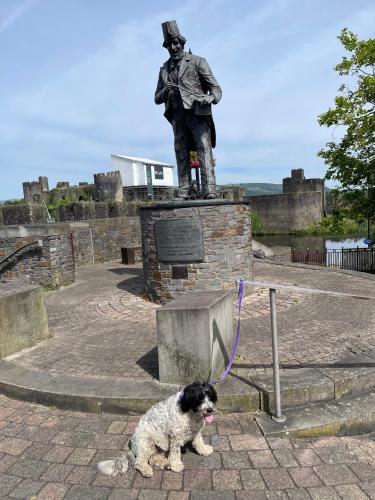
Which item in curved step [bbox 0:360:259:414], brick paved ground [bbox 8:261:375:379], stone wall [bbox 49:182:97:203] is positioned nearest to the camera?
curved step [bbox 0:360:259:414]

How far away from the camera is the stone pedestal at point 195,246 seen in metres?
6.79

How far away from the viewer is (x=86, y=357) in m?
4.68

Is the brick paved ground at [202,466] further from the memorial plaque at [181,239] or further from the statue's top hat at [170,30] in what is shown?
the statue's top hat at [170,30]

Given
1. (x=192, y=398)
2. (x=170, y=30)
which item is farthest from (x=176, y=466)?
(x=170, y=30)

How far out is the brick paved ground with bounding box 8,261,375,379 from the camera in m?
4.35

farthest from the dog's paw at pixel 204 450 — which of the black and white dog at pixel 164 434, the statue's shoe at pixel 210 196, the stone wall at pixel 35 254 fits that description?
the stone wall at pixel 35 254

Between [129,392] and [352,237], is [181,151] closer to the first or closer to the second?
[129,392]

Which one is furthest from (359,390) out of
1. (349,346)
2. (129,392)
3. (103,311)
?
(103,311)

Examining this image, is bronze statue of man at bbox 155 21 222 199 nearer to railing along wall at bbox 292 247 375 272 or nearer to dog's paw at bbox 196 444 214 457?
dog's paw at bbox 196 444 214 457

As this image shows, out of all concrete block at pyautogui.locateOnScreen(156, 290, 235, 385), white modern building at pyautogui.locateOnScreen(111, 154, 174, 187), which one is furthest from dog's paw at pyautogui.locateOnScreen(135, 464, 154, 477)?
white modern building at pyautogui.locateOnScreen(111, 154, 174, 187)

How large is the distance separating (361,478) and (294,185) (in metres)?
43.1

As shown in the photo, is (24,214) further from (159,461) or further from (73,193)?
(73,193)

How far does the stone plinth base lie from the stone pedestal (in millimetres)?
2413

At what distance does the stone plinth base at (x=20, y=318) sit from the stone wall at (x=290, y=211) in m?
36.0
